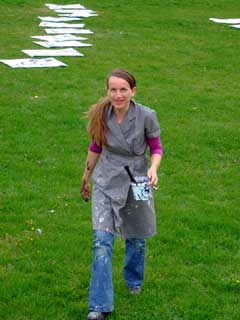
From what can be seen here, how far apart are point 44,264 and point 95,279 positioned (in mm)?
1058

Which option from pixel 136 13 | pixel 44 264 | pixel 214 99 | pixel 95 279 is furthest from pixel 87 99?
pixel 136 13

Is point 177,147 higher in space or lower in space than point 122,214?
lower

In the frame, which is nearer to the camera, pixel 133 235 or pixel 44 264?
pixel 133 235

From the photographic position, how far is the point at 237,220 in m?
7.02

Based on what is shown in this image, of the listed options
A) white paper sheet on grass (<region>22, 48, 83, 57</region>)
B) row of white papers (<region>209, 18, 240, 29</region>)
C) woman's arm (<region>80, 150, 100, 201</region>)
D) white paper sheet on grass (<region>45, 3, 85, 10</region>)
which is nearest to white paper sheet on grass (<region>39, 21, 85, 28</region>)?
white paper sheet on grass (<region>45, 3, 85, 10</region>)

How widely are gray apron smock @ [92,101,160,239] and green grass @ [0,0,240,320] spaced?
704mm

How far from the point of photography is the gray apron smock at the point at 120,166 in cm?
501

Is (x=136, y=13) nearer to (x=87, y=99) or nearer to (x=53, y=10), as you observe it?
(x=53, y=10)

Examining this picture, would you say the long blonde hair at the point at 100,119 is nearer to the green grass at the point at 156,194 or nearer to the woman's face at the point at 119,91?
the woman's face at the point at 119,91

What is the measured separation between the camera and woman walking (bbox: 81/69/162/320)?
16.2 ft

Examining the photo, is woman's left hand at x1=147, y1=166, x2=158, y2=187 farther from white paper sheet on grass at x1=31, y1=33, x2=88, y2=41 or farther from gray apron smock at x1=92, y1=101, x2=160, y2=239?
white paper sheet on grass at x1=31, y1=33, x2=88, y2=41

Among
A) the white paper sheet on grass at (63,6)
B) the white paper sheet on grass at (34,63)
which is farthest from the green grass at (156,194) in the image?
the white paper sheet on grass at (63,6)

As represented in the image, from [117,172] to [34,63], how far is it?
9.34 m

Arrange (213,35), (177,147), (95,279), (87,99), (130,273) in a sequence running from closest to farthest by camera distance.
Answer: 1. (95,279)
2. (130,273)
3. (177,147)
4. (87,99)
5. (213,35)
